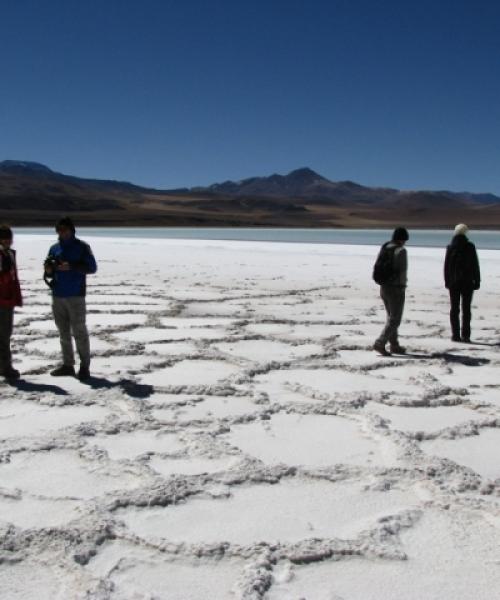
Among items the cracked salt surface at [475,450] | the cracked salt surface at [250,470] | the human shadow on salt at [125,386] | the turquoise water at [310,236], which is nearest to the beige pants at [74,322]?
the human shadow on salt at [125,386]

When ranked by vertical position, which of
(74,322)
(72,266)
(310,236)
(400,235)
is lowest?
(310,236)

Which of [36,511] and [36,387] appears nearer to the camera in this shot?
[36,511]

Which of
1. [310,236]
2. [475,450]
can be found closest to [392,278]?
[475,450]

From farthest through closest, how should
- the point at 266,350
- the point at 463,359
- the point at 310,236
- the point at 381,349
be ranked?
the point at 310,236 < the point at 266,350 < the point at 381,349 < the point at 463,359

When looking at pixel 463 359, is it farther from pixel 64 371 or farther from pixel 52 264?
pixel 52 264

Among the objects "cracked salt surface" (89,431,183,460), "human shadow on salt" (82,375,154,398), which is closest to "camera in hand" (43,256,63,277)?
"human shadow on salt" (82,375,154,398)

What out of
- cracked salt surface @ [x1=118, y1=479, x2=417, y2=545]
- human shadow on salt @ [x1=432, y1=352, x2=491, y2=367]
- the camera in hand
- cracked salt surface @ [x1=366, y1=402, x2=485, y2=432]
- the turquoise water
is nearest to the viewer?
cracked salt surface @ [x1=118, y1=479, x2=417, y2=545]

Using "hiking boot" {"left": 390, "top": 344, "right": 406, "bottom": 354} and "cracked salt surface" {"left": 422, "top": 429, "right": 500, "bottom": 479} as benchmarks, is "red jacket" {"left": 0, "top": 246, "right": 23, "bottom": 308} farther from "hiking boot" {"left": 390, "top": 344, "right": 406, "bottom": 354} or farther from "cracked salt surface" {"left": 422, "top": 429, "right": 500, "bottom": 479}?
"hiking boot" {"left": 390, "top": 344, "right": 406, "bottom": 354}

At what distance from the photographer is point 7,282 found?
5.11 metres

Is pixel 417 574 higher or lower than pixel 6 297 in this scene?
lower

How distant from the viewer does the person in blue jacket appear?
5.11 metres

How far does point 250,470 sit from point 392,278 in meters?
3.17

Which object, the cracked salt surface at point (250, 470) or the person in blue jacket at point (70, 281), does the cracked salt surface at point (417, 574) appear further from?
the person in blue jacket at point (70, 281)

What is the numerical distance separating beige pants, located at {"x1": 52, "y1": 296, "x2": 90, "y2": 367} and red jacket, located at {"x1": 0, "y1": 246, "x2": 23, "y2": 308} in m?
0.28
